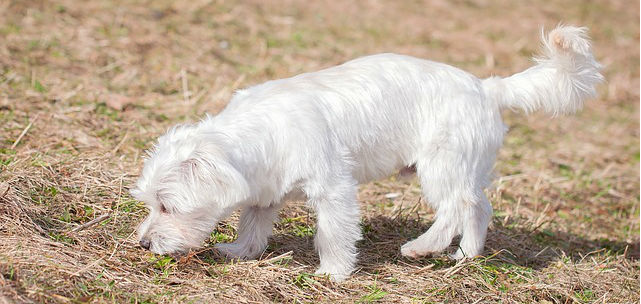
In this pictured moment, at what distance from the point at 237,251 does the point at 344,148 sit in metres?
0.99

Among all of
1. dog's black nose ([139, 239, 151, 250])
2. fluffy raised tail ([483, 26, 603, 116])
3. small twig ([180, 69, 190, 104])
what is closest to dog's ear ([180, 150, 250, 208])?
dog's black nose ([139, 239, 151, 250])

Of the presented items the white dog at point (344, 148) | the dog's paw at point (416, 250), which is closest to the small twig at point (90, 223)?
the white dog at point (344, 148)

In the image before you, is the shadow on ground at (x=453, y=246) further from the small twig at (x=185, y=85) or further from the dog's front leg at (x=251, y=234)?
the small twig at (x=185, y=85)

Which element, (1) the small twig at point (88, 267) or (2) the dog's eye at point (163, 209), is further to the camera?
(2) the dog's eye at point (163, 209)

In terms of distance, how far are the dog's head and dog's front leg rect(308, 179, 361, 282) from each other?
568mm

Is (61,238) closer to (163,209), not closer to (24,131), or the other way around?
(163,209)

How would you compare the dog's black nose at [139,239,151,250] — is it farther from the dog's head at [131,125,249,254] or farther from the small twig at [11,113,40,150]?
the small twig at [11,113,40,150]

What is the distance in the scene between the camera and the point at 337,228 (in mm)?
4562

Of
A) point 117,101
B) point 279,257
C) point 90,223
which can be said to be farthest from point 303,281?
point 117,101

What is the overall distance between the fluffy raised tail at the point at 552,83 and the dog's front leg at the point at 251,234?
1646 millimetres

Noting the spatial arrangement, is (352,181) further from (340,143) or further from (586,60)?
(586,60)

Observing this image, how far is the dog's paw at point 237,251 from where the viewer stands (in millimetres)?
4840

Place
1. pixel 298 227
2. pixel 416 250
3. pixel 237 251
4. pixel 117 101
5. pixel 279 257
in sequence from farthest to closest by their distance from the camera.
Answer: pixel 117 101
pixel 298 227
pixel 416 250
pixel 237 251
pixel 279 257

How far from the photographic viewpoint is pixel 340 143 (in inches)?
179
